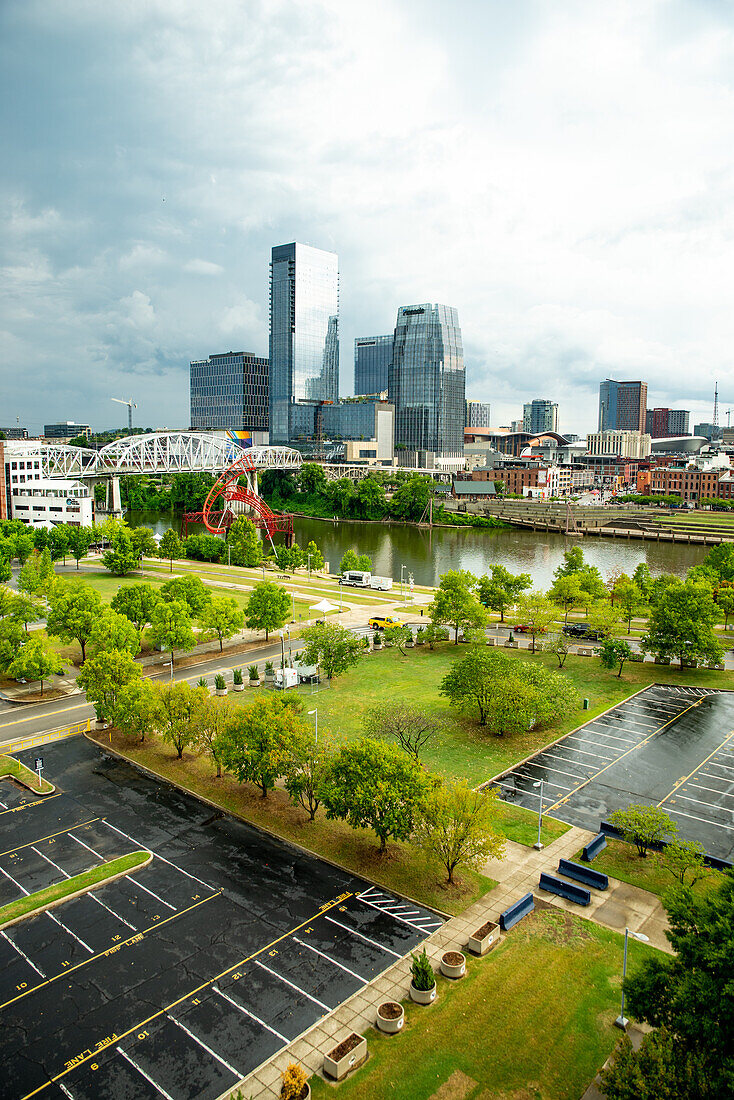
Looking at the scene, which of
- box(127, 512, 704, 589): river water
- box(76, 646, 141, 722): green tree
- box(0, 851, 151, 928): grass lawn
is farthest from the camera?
box(127, 512, 704, 589): river water

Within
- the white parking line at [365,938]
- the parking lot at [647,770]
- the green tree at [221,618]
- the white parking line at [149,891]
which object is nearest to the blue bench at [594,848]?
the parking lot at [647,770]

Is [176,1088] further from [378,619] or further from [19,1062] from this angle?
[378,619]

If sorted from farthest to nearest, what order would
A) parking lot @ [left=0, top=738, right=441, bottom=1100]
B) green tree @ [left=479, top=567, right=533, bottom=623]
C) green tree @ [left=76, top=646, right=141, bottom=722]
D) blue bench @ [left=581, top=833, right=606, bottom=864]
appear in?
A: green tree @ [left=479, top=567, right=533, bottom=623]
green tree @ [left=76, top=646, right=141, bottom=722]
blue bench @ [left=581, top=833, right=606, bottom=864]
parking lot @ [left=0, top=738, right=441, bottom=1100]

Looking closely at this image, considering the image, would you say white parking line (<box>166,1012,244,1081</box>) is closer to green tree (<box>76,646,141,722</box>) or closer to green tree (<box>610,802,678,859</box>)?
green tree (<box>610,802,678,859</box>)

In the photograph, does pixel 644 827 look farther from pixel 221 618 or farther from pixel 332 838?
pixel 221 618

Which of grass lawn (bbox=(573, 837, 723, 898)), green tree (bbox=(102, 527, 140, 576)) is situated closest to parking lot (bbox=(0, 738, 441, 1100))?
grass lawn (bbox=(573, 837, 723, 898))

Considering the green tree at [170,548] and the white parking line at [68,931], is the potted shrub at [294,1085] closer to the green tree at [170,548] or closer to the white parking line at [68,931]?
the white parking line at [68,931]
